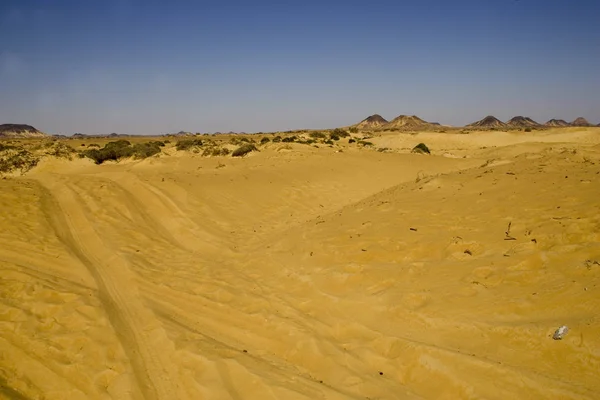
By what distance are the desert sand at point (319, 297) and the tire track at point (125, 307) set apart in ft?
0.07

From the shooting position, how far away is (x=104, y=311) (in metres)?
4.74

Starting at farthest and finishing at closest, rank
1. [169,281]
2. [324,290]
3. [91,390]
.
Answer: [169,281]
[324,290]
[91,390]

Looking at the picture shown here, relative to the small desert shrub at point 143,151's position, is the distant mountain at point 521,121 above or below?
above

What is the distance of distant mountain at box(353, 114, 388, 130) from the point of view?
78581 mm

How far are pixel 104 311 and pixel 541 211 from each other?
655 centimetres

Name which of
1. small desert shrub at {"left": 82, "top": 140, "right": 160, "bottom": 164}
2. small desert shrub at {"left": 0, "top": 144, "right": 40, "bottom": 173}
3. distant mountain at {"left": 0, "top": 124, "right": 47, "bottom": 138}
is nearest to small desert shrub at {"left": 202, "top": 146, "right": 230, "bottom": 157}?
small desert shrub at {"left": 82, "top": 140, "right": 160, "bottom": 164}

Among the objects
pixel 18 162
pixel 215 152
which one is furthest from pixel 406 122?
pixel 18 162

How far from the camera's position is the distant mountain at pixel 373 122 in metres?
78.6

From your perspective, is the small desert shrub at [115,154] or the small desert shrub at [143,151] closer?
the small desert shrub at [115,154]

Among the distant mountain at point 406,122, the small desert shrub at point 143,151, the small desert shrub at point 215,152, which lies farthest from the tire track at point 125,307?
the distant mountain at point 406,122

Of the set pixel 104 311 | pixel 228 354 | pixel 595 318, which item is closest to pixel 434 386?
pixel 595 318

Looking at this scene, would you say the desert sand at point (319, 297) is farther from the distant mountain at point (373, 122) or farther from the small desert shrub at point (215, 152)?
the distant mountain at point (373, 122)

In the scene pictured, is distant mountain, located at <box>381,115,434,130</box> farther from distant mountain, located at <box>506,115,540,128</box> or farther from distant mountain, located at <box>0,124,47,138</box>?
distant mountain, located at <box>0,124,47,138</box>

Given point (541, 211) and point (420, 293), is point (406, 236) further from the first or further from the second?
point (541, 211)
